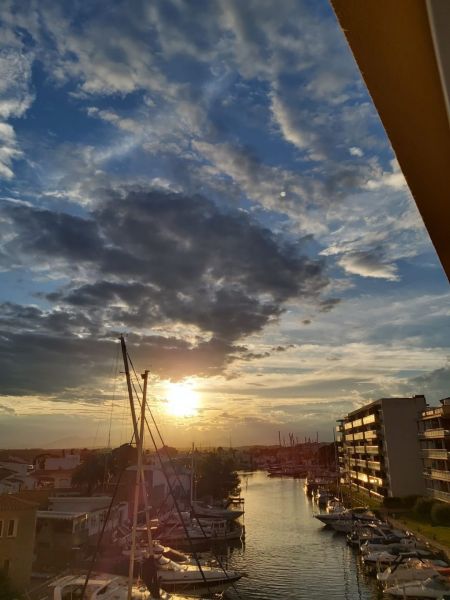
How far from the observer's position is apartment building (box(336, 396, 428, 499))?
58.2m

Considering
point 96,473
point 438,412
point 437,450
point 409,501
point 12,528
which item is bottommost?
point 409,501

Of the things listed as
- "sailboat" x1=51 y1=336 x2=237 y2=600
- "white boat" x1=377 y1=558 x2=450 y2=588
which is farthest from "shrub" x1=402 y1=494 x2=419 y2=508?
"sailboat" x1=51 y1=336 x2=237 y2=600

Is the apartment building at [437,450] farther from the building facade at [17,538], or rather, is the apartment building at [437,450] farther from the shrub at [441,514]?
the building facade at [17,538]

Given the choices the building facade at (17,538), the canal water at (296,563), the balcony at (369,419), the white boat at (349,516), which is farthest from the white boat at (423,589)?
the balcony at (369,419)

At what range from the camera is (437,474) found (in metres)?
49.9

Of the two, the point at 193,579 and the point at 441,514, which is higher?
the point at 441,514

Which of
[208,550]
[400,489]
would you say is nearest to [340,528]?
[400,489]

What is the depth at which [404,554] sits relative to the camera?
3481 centimetres

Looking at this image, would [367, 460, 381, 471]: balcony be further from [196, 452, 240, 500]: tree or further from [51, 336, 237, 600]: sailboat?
[51, 336, 237, 600]: sailboat

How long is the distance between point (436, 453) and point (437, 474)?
2.23 meters

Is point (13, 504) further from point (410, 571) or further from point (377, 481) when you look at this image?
point (377, 481)

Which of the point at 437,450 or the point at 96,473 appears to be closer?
the point at 437,450

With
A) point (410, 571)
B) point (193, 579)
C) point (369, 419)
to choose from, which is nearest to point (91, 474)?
point (193, 579)

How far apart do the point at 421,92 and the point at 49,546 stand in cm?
4315
